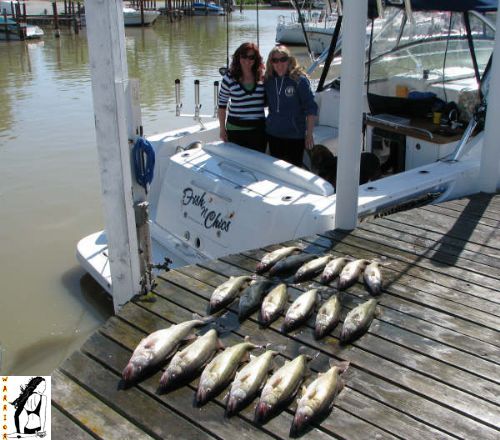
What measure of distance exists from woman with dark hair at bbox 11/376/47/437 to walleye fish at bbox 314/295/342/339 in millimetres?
1473

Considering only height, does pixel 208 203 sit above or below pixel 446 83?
below

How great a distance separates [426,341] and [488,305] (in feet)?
2.11

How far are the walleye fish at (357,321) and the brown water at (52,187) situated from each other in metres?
3.61

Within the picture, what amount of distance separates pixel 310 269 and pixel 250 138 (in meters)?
2.42

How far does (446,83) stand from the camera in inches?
265

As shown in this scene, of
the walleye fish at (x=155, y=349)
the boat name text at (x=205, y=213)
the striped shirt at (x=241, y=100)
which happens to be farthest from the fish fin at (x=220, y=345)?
the striped shirt at (x=241, y=100)

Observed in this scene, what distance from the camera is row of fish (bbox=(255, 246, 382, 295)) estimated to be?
12.8 feet

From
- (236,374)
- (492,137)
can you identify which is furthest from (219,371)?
(492,137)

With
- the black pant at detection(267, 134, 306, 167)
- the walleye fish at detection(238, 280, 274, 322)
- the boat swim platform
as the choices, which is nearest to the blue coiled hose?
the boat swim platform

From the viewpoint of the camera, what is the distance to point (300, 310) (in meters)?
3.50

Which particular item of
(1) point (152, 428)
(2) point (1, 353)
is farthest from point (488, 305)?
(2) point (1, 353)

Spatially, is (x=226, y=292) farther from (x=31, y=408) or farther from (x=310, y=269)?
(x=31, y=408)

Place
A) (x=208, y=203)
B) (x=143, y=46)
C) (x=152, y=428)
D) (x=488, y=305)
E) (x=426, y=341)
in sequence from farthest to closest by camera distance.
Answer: (x=143, y=46) → (x=208, y=203) → (x=488, y=305) → (x=426, y=341) → (x=152, y=428)

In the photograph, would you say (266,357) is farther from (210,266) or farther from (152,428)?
(210,266)
